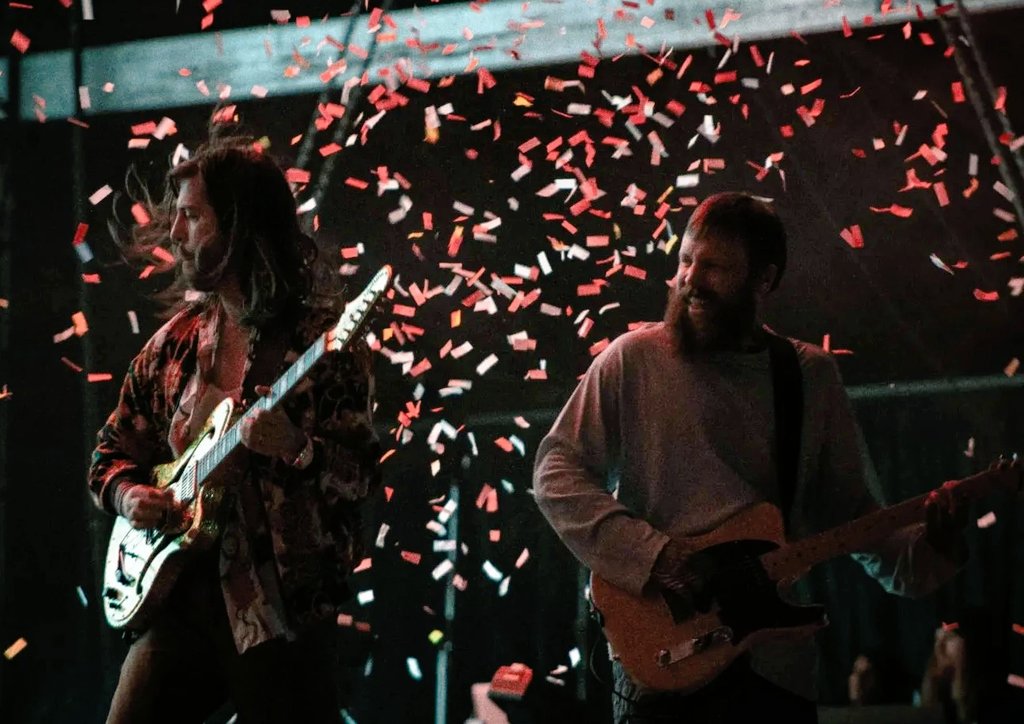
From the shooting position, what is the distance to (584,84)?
4258mm

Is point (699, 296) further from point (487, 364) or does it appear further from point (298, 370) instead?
point (487, 364)

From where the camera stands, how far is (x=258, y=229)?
2.61 metres

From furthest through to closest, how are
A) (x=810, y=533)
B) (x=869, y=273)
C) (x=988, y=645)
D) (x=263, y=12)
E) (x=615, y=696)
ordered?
(x=263, y=12) < (x=869, y=273) < (x=988, y=645) < (x=810, y=533) < (x=615, y=696)

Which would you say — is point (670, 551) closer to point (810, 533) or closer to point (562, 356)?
point (810, 533)

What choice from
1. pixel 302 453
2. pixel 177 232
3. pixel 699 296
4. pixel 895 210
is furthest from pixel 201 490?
pixel 895 210

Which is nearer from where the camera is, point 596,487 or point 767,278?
point 596,487

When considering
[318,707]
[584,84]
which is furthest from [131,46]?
[318,707]

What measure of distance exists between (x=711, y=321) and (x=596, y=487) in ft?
1.39

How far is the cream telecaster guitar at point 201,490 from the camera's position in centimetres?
237

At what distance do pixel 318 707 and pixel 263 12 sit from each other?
284cm

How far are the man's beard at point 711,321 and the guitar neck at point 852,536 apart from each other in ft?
1.45

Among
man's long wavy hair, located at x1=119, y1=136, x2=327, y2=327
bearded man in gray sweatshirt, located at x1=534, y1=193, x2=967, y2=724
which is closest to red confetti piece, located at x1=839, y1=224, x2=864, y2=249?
bearded man in gray sweatshirt, located at x1=534, y1=193, x2=967, y2=724

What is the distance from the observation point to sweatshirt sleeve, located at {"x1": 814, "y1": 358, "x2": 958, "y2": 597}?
254 centimetres

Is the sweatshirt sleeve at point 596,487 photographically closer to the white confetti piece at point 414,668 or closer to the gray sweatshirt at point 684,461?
the gray sweatshirt at point 684,461
